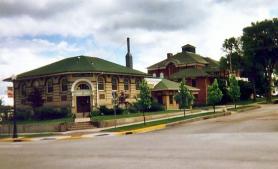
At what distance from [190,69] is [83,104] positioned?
1246 inches

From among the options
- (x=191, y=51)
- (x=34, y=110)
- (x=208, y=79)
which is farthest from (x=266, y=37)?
(x=34, y=110)

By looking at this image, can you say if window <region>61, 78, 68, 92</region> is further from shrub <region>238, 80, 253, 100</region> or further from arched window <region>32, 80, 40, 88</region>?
shrub <region>238, 80, 253, 100</region>

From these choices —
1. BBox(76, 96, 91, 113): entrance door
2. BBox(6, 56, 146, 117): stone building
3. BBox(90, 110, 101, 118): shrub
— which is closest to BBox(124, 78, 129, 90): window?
BBox(6, 56, 146, 117): stone building

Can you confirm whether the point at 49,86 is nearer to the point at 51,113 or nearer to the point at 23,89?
the point at 23,89

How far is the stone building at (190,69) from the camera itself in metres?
68.9

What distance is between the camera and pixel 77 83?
44.7m

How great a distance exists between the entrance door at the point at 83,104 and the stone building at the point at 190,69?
2541 cm

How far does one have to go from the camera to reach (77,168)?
13.0 metres

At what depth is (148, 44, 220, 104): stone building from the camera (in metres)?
68.9

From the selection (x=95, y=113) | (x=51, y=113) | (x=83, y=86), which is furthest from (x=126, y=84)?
(x=51, y=113)

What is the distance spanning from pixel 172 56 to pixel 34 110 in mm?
43212

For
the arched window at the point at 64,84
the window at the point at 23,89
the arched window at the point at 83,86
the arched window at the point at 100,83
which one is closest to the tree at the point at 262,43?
the arched window at the point at 100,83

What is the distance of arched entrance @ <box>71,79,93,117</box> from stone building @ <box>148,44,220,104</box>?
83.1 feet

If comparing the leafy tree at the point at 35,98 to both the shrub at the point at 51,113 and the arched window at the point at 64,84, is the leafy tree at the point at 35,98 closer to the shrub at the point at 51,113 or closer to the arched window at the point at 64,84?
the shrub at the point at 51,113
